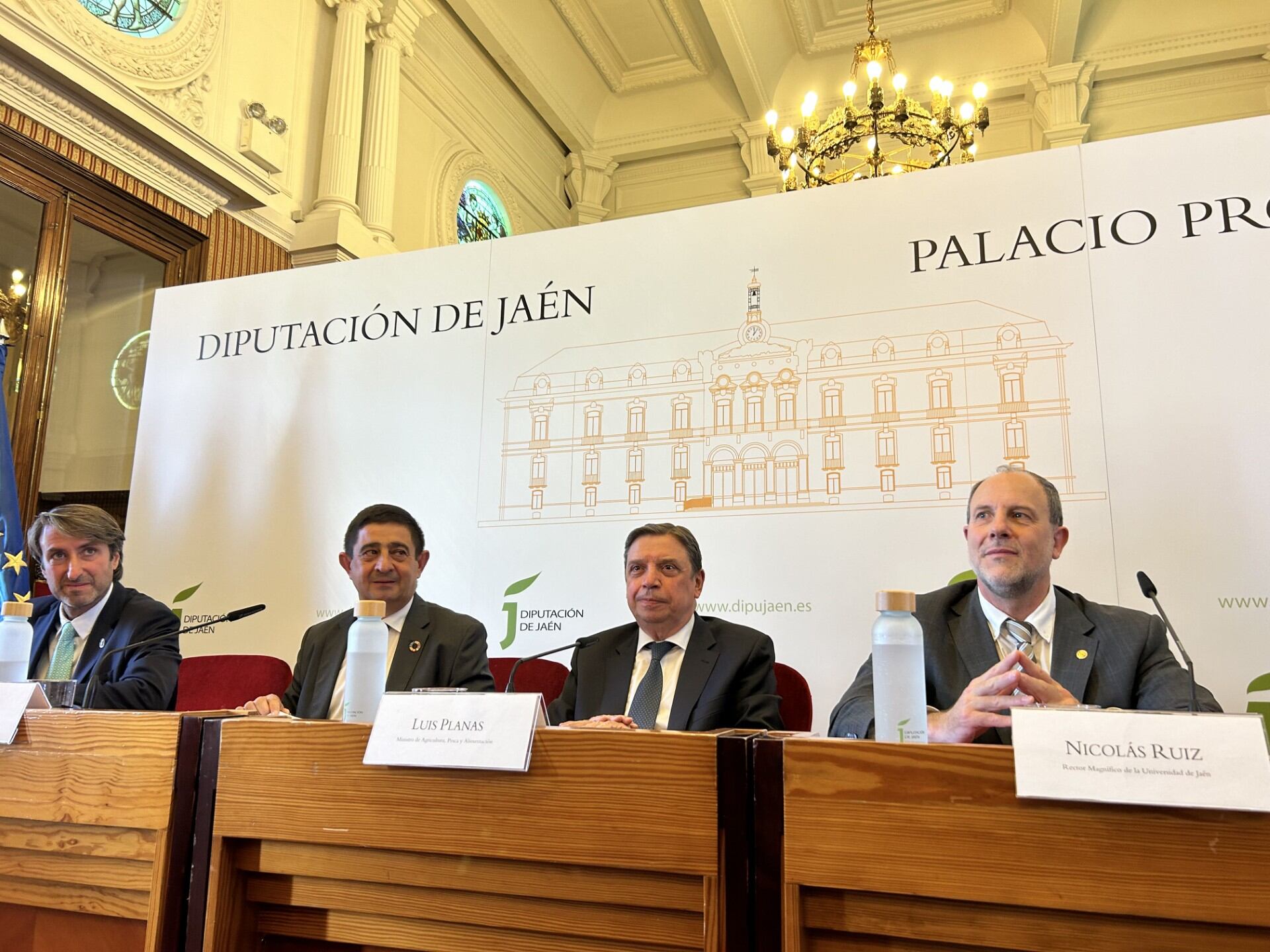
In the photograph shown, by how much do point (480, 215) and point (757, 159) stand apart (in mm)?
2298

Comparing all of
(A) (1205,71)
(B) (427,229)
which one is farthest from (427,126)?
(A) (1205,71)

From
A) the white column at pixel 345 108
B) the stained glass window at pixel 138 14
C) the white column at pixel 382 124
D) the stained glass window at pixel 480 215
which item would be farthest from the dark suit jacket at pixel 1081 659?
the stained glass window at pixel 480 215

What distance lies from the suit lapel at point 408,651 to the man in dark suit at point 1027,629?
1.07m

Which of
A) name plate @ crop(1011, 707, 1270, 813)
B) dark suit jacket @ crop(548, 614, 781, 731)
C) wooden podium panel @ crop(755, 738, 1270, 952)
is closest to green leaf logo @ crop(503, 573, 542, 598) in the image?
dark suit jacket @ crop(548, 614, 781, 731)

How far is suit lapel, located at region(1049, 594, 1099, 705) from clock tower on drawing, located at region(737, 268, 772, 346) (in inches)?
60.6

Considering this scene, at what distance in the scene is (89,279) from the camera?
4.34m

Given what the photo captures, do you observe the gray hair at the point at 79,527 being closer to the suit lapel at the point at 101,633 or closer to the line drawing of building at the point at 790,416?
the suit lapel at the point at 101,633

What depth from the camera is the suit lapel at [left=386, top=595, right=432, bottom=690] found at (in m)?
2.38

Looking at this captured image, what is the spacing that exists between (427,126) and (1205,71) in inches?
215

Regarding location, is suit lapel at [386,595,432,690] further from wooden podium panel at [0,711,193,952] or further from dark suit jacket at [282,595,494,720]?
wooden podium panel at [0,711,193,952]

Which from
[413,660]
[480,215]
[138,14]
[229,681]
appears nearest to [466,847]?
[413,660]

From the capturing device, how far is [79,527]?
2549mm

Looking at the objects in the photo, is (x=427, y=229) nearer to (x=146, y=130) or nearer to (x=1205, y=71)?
(x=146, y=130)

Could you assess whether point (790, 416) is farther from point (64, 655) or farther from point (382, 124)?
point (382, 124)
